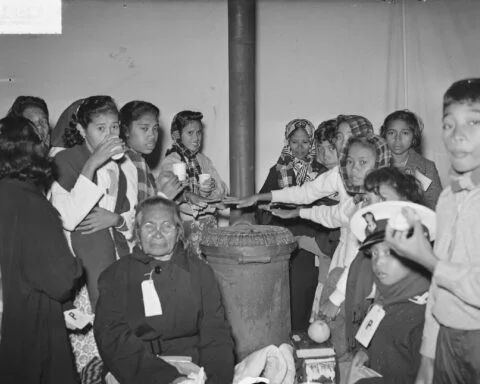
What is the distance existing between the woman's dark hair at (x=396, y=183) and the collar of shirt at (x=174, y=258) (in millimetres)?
1088

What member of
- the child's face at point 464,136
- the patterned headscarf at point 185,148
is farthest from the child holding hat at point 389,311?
the patterned headscarf at point 185,148

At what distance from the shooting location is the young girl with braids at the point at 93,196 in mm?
3043

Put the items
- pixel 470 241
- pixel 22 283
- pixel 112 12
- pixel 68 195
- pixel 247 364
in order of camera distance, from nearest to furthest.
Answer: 1. pixel 470 241
2. pixel 22 283
3. pixel 247 364
4. pixel 68 195
5. pixel 112 12

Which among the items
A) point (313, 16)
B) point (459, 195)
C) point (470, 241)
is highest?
point (313, 16)

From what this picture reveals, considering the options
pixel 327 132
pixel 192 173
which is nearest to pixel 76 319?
pixel 192 173

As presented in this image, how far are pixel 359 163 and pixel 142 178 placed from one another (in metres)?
1.47

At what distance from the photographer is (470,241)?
1.79 meters

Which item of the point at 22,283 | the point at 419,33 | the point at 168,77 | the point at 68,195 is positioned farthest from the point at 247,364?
the point at 419,33

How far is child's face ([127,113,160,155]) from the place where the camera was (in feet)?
12.3

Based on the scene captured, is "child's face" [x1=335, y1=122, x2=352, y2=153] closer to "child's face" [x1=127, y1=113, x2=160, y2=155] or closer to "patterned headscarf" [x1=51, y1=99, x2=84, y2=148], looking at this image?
"child's face" [x1=127, y1=113, x2=160, y2=155]

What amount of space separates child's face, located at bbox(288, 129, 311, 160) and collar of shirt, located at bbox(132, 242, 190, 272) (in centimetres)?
292

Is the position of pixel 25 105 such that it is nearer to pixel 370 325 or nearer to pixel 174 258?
pixel 174 258

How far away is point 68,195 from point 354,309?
1.77 meters

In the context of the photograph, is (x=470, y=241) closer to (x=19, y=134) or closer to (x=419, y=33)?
(x=19, y=134)
